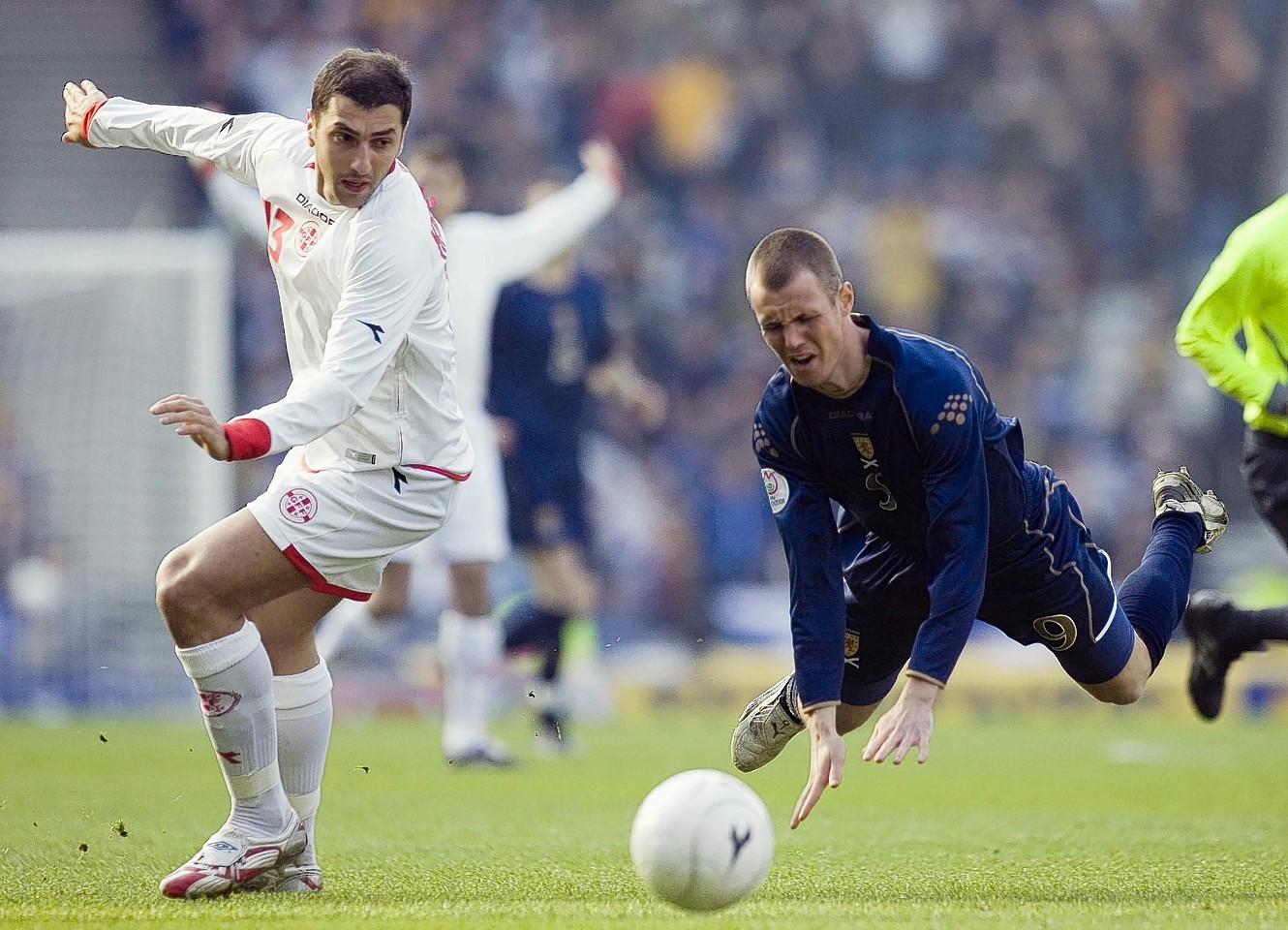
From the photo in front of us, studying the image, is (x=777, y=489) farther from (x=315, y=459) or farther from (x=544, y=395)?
(x=544, y=395)

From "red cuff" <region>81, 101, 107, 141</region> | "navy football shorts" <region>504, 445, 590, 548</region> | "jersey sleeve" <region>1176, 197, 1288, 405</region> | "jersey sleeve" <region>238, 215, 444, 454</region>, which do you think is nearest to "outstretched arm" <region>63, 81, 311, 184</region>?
"red cuff" <region>81, 101, 107, 141</region>

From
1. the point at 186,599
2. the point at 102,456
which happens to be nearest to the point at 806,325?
the point at 186,599

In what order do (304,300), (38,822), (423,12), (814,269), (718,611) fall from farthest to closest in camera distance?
(423,12), (718,611), (38,822), (304,300), (814,269)

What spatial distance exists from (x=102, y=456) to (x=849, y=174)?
315 inches

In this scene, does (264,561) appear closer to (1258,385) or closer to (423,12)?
(1258,385)

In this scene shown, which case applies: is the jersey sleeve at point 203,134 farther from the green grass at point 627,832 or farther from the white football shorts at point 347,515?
the green grass at point 627,832

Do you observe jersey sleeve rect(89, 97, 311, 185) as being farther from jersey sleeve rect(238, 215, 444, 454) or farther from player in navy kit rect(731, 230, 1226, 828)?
player in navy kit rect(731, 230, 1226, 828)

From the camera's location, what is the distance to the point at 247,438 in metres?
3.95

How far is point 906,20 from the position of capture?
685 inches

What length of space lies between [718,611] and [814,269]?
10.4 meters

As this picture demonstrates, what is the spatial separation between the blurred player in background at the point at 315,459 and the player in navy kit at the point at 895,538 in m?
0.94

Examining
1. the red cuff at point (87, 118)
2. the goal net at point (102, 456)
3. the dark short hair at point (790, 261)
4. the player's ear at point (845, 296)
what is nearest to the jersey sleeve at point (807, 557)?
the player's ear at point (845, 296)

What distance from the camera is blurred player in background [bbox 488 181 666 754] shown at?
1000cm

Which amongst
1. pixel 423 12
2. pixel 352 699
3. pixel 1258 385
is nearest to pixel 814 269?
pixel 1258 385
